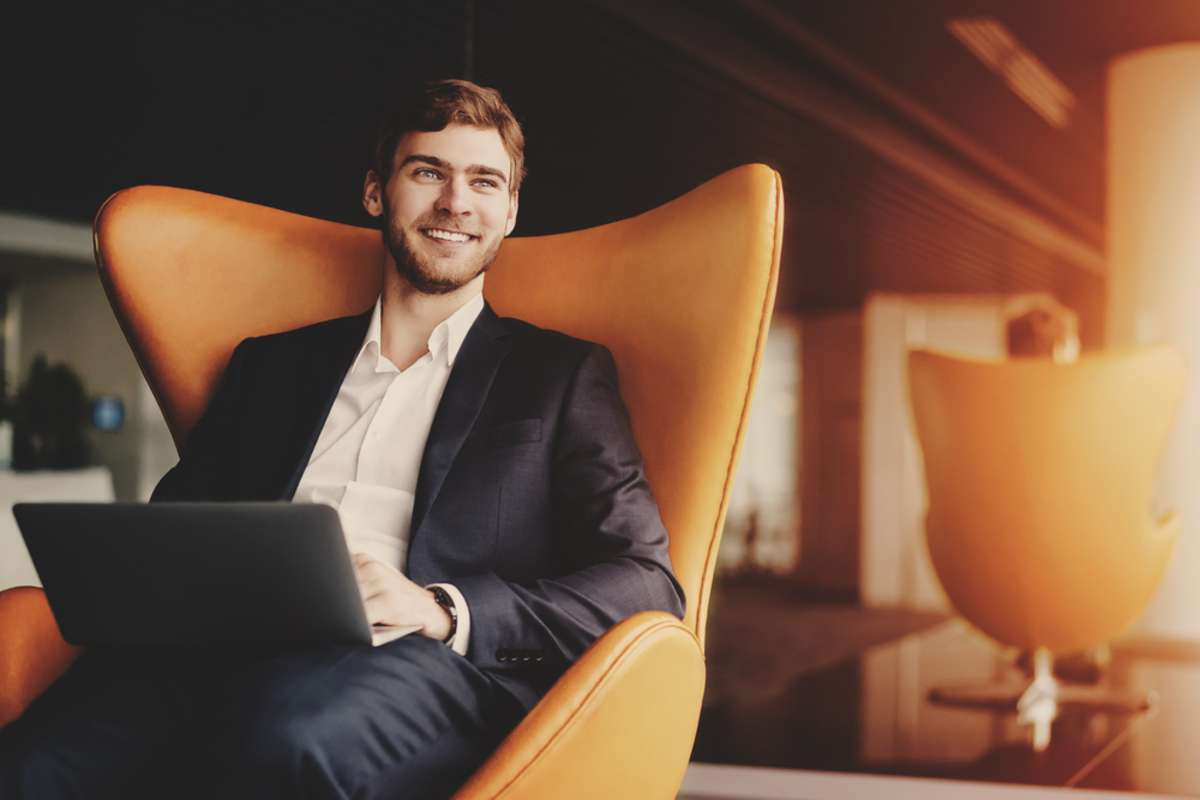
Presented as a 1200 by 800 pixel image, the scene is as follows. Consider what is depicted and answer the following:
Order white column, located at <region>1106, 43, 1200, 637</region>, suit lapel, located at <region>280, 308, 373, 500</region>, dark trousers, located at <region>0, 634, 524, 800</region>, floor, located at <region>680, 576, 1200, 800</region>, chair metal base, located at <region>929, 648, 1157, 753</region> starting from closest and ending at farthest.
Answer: dark trousers, located at <region>0, 634, 524, 800</region> < suit lapel, located at <region>280, 308, 373, 500</region> < floor, located at <region>680, 576, 1200, 800</region> < chair metal base, located at <region>929, 648, 1157, 753</region> < white column, located at <region>1106, 43, 1200, 637</region>

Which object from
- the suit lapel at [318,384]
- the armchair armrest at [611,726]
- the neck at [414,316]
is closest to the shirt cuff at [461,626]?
the armchair armrest at [611,726]

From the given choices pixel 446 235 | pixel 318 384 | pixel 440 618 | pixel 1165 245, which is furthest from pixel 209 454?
pixel 1165 245

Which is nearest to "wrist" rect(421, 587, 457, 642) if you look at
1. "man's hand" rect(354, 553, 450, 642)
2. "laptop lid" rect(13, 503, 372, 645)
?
"man's hand" rect(354, 553, 450, 642)

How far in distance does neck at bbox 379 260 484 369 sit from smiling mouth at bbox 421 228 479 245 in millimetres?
78

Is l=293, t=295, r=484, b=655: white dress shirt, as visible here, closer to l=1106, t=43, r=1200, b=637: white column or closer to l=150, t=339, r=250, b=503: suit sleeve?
l=150, t=339, r=250, b=503: suit sleeve

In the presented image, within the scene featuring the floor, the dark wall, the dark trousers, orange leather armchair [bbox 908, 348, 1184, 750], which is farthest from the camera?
orange leather armchair [bbox 908, 348, 1184, 750]

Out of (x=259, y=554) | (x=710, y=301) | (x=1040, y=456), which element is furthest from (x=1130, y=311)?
(x=259, y=554)

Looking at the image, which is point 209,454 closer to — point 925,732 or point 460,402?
point 460,402

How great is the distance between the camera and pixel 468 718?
1300 mm

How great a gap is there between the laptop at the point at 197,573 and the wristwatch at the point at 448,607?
0.06 metres

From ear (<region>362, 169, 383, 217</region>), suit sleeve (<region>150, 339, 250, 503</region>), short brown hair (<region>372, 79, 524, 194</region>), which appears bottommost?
suit sleeve (<region>150, 339, 250, 503</region>)

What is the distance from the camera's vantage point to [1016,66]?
17.3 feet

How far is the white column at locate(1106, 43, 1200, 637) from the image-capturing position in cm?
469

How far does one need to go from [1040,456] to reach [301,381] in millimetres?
2441
